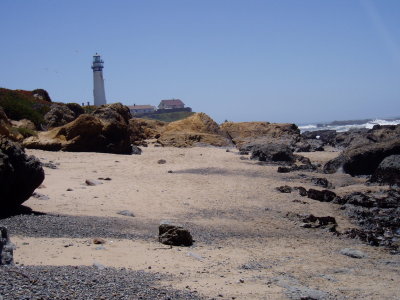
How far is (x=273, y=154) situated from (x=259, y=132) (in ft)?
34.1

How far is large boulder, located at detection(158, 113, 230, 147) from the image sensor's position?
81.1ft

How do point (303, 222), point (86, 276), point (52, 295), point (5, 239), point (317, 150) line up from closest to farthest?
point (52, 295) < point (86, 276) < point (5, 239) < point (303, 222) < point (317, 150)

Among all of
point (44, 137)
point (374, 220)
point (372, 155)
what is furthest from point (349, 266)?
point (44, 137)

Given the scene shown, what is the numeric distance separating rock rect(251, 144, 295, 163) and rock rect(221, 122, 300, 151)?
8.06 m

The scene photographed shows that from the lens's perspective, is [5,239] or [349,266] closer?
[5,239]

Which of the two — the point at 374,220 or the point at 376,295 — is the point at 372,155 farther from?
the point at 376,295

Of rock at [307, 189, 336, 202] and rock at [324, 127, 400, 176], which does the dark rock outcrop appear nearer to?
rock at [307, 189, 336, 202]

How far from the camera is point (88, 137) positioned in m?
19.2

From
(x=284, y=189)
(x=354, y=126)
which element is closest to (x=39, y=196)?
(x=284, y=189)

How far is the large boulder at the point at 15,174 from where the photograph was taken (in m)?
7.71

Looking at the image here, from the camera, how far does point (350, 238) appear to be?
30.7 ft

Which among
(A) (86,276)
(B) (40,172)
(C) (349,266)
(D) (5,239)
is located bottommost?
(C) (349,266)

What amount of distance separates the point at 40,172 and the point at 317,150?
807 inches

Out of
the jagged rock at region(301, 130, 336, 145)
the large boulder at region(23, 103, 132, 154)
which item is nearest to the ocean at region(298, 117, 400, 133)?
the jagged rock at region(301, 130, 336, 145)
